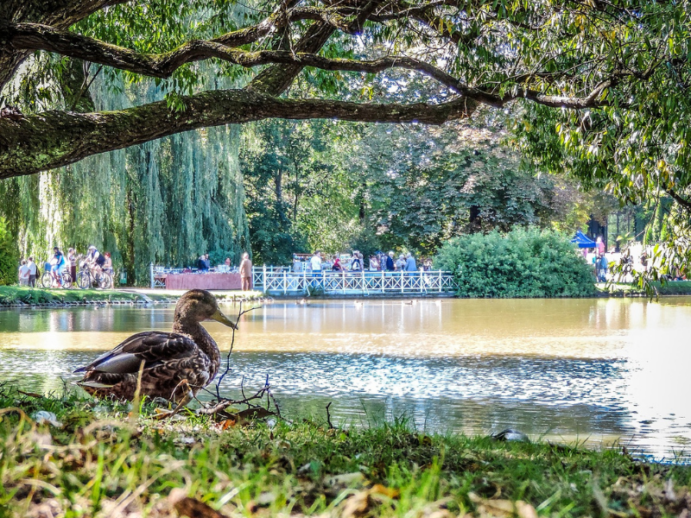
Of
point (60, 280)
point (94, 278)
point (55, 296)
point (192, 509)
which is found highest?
point (94, 278)

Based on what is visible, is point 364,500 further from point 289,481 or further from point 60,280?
point 60,280

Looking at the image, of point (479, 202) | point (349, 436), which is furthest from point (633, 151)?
point (479, 202)

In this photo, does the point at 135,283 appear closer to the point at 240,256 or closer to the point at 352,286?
the point at 240,256

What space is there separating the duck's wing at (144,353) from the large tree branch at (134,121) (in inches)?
69.1

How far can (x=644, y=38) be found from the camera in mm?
6566

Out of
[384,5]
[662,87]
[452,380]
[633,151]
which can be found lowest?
[452,380]

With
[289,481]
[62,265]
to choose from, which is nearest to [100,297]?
[62,265]

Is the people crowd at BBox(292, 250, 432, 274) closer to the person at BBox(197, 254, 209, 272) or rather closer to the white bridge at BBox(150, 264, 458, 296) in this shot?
the white bridge at BBox(150, 264, 458, 296)

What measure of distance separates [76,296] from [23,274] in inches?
211

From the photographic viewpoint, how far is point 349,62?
740 centimetres

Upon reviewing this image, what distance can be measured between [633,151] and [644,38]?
957mm

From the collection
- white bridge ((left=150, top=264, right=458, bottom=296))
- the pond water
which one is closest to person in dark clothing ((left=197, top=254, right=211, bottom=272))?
white bridge ((left=150, top=264, right=458, bottom=296))

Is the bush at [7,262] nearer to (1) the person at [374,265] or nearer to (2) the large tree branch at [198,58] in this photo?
(1) the person at [374,265]

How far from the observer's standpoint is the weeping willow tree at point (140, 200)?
21500 mm
